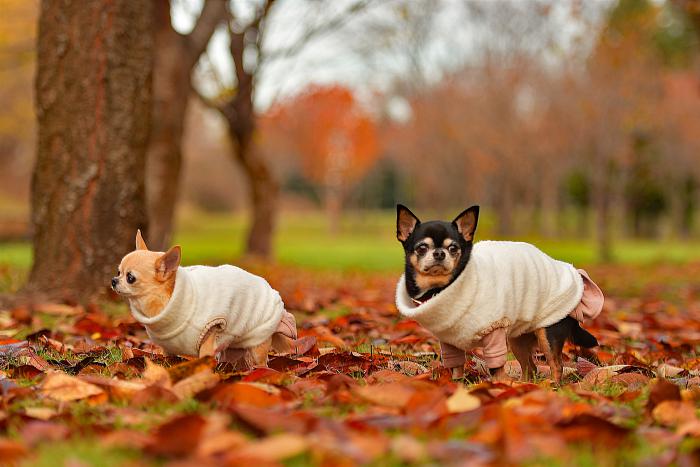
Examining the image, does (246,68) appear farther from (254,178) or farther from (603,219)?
(603,219)

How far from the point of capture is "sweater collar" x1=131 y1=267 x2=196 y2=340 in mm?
4133

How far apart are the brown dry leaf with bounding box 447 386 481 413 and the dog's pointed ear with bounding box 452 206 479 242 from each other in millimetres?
1424

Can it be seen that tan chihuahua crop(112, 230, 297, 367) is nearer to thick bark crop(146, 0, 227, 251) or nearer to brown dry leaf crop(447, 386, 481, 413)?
brown dry leaf crop(447, 386, 481, 413)

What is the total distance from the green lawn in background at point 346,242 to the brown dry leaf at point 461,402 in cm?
1473

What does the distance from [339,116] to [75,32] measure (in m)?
55.5

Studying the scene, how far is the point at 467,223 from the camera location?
14.4ft

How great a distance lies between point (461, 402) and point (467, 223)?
1.56 meters

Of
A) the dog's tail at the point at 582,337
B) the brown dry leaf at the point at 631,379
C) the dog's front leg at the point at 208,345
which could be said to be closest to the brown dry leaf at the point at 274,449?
the dog's front leg at the point at 208,345

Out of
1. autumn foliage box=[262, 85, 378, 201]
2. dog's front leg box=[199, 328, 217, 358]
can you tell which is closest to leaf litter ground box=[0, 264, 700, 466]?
dog's front leg box=[199, 328, 217, 358]

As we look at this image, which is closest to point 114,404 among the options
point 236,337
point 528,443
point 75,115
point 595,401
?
point 236,337

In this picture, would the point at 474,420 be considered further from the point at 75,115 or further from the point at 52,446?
the point at 75,115

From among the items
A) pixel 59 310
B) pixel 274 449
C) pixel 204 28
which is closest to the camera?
pixel 274 449

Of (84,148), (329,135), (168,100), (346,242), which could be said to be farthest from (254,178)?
(329,135)

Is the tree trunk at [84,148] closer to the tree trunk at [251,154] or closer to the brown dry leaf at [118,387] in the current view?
the brown dry leaf at [118,387]
